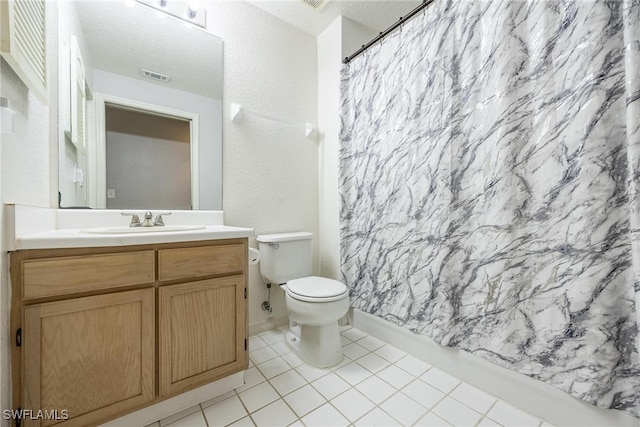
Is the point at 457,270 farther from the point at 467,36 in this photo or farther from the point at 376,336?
the point at 467,36

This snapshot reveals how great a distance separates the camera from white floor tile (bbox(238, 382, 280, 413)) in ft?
3.98

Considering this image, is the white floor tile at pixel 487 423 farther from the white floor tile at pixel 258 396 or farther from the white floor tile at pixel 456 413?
the white floor tile at pixel 258 396

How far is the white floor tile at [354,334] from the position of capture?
1.87 meters


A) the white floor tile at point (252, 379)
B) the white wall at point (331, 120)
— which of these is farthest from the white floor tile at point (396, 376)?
the white wall at point (331, 120)

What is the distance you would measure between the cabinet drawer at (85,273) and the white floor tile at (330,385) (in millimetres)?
997

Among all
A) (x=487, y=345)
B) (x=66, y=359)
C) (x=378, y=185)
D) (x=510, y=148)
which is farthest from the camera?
(x=378, y=185)

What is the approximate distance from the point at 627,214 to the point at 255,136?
78.3 inches

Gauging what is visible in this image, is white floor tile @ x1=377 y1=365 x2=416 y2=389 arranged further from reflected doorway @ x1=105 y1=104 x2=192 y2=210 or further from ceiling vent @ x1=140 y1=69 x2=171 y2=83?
ceiling vent @ x1=140 y1=69 x2=171 y2=83

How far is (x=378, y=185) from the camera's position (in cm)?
181

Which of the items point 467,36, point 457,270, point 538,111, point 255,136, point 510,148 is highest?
point 467,36

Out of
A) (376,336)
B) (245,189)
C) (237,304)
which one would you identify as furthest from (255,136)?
(376,336)

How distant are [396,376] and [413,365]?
0.56ft

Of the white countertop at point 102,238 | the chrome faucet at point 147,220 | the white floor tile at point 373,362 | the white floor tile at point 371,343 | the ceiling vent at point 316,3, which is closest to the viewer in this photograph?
the white countertop at point 102,238

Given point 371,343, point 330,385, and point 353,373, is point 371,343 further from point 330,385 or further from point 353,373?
point 330,385
